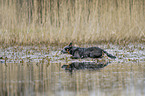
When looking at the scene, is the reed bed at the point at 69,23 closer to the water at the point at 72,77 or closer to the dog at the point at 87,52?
the dog at the point at 87,52

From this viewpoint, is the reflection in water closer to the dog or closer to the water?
the water

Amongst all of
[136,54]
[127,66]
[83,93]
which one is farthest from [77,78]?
[136,54]

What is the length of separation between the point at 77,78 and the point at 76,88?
39.8 inches

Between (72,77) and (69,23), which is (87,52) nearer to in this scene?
(72,77)

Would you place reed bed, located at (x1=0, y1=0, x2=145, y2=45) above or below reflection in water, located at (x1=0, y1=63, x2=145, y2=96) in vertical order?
above

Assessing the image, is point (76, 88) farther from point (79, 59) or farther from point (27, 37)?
point (27, 37)

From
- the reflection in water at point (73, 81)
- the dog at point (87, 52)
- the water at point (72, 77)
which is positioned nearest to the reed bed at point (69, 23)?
the dog at point (87, 52)

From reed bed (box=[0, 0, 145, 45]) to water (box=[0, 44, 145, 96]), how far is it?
4.25 meters

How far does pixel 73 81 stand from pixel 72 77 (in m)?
0.46

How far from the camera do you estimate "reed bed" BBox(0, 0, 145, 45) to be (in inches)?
563

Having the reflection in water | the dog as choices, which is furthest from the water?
the dog

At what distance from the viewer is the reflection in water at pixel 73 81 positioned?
5169 mm

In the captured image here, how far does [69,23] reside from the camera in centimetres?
1452

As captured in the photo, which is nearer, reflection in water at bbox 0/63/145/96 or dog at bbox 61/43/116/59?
reflection in water at bbox 0/63/145/96
